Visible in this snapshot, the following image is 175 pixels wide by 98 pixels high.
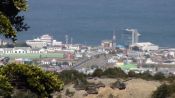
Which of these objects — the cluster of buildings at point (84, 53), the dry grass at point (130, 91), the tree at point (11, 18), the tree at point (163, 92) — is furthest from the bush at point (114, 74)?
the cluster of buildings at point (84, 53)

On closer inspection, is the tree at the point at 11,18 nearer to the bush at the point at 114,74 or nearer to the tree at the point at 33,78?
the tree at the point at 33,78

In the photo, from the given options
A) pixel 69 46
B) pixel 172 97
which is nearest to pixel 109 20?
pixel 69 46

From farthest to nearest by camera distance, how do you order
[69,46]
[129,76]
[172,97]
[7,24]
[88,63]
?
[69,46] < [88,63] < [129,76] < [172,97] < [7,24]

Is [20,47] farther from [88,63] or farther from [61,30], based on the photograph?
[61,30]

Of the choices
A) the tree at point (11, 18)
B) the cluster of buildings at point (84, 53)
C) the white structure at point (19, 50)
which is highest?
the tree at point (11, 18)

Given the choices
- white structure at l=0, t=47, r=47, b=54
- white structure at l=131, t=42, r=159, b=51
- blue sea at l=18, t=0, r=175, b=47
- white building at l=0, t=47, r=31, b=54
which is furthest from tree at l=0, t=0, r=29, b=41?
blue sea at l=18, t=0, r=175, b=47

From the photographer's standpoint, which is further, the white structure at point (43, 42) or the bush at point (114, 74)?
the white structure at point (43, 42)
